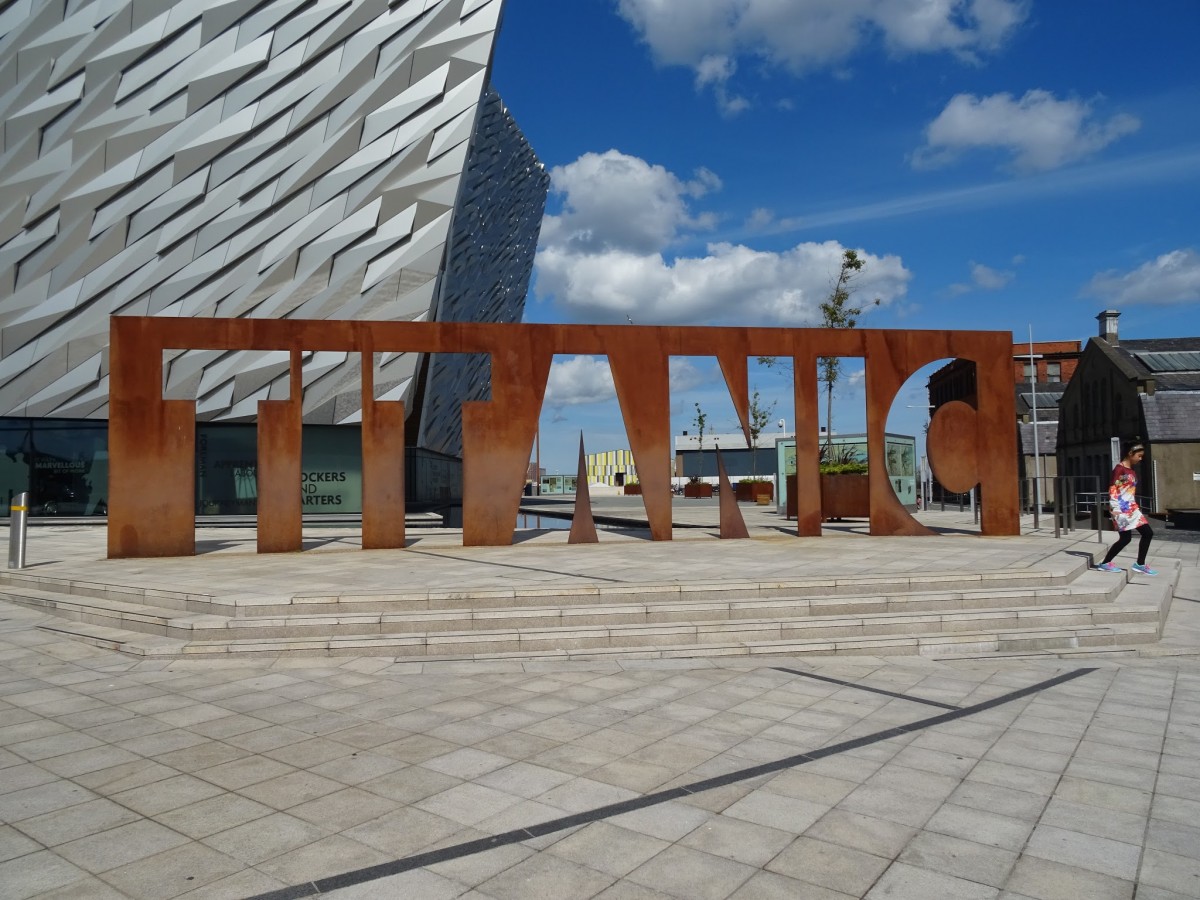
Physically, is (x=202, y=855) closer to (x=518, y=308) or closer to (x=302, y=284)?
(x=302, y=284)

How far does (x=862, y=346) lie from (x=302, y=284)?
1638 cm

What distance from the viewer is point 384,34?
24.2 metres

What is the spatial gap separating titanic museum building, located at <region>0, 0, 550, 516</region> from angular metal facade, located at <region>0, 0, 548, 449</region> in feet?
0.14

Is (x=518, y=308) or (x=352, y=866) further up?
(x=518, y=308)

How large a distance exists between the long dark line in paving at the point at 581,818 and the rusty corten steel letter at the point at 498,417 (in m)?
9.08

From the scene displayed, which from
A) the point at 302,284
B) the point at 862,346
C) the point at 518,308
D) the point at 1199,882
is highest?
the point at 518,308

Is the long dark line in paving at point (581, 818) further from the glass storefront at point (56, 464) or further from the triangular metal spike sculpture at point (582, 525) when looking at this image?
the glass storefront at point (56, 464)

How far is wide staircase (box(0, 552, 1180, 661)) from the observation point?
780cm

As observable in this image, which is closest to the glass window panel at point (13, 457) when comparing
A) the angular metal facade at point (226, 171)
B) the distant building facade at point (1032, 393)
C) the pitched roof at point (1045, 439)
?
the angular metal facade at point (226, 171)

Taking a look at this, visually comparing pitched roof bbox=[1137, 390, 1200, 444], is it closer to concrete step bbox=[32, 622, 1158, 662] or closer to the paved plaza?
the paved plaza

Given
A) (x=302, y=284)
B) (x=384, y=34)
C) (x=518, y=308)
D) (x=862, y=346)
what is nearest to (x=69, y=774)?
(x=862, y=346)

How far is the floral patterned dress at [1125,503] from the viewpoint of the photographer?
10.8 metres

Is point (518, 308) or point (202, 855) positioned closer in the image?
point (202, 855)

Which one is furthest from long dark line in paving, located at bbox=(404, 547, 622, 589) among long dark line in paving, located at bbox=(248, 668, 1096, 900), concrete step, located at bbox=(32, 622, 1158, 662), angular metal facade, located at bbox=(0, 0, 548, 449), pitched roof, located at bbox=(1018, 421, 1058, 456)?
pitched roof, located at bbox=(1018, 421, 1058, 456)
